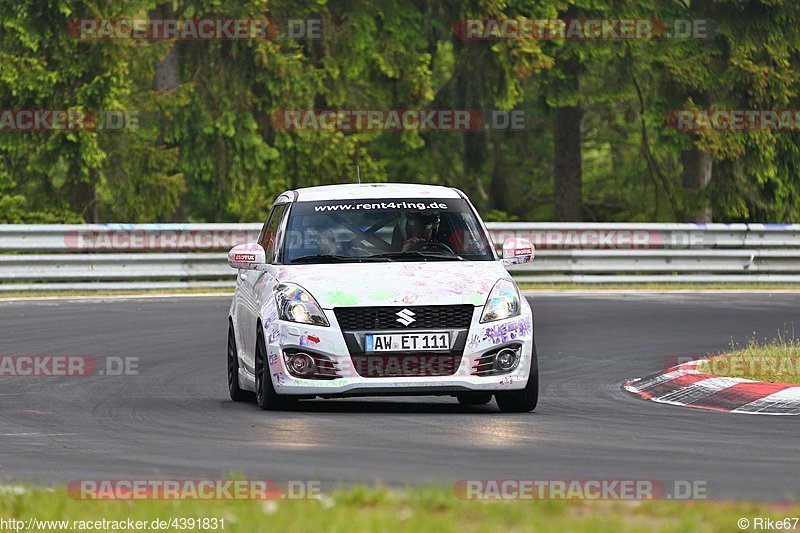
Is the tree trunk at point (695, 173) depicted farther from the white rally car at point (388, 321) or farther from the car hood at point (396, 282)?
the car hood at point (396, 282)

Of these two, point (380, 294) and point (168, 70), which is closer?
point (380, 294)

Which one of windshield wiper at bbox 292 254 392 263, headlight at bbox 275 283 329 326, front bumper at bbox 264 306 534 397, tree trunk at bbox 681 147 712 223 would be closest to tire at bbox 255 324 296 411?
front bumper at bbox 264 306 534 397

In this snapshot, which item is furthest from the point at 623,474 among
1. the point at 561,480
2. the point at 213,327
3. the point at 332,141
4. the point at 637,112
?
the point at 637,112

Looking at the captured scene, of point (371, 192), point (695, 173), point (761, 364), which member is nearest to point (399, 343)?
point (371, 192)

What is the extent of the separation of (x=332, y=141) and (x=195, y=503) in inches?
1022

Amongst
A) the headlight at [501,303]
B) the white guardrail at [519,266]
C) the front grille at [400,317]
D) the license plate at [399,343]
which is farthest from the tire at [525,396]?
the white guardrail at [519,266]

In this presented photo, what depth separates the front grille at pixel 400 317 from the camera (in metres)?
11.6

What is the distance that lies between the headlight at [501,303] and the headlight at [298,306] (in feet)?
3.82

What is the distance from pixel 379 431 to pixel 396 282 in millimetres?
1467

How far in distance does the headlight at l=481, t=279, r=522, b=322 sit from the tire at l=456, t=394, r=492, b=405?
1.04 metres

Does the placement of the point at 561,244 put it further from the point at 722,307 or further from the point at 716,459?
the point at 716,459

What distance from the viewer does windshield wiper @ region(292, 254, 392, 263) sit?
12.4m

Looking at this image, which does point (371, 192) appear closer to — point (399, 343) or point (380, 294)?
point (380, 294)

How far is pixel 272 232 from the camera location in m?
13.5
